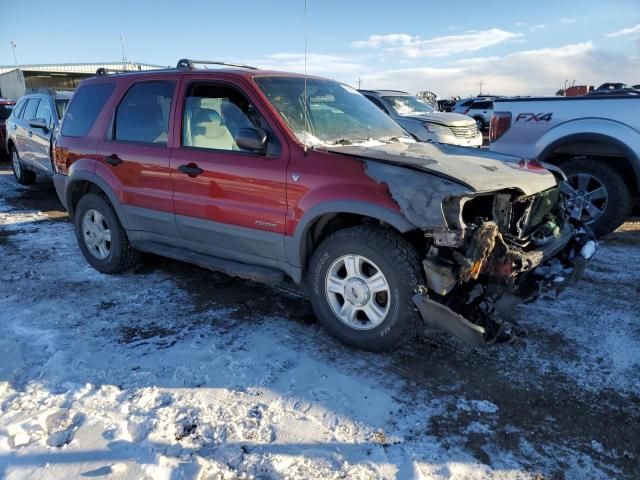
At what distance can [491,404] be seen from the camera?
291 cm

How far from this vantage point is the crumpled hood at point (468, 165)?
10.3 ft

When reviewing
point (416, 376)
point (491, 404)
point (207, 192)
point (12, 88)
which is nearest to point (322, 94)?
point (207, 192)

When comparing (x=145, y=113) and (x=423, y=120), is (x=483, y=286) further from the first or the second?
(x=423, y=120)

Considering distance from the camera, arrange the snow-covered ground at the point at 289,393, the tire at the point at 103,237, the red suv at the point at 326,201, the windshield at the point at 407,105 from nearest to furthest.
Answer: the snow-covered ground at the point at 289,393 < the red suv at the point at 326,201 < the tire at the point at 103,237 < the windshield at the point at 407,105

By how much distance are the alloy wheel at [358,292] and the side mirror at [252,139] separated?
1018mm

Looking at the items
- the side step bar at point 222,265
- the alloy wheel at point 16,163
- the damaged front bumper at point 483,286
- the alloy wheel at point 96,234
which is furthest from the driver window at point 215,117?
the alloy wheel at point 16,163

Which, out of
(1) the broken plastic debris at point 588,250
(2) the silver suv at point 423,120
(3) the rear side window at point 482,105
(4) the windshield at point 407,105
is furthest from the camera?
(3) the rear side window at point 482,105

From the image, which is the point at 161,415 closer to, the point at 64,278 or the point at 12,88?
the point at 64,278

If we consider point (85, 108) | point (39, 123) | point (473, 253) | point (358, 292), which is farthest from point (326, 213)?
point (39, 123)

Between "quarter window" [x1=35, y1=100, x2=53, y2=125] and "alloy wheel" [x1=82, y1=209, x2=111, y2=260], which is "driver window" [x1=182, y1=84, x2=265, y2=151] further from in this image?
"quarter window" [x1=35, y1=100, x2=53, y2=125]

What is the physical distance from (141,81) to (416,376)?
12.0ft

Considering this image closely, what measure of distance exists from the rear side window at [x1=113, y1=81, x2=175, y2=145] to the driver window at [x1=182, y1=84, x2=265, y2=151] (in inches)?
10.3

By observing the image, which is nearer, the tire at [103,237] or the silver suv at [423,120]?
the tire at [103,237]

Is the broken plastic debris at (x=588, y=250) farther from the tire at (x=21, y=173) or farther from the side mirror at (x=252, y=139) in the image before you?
the tire at (x=21, y=173)
